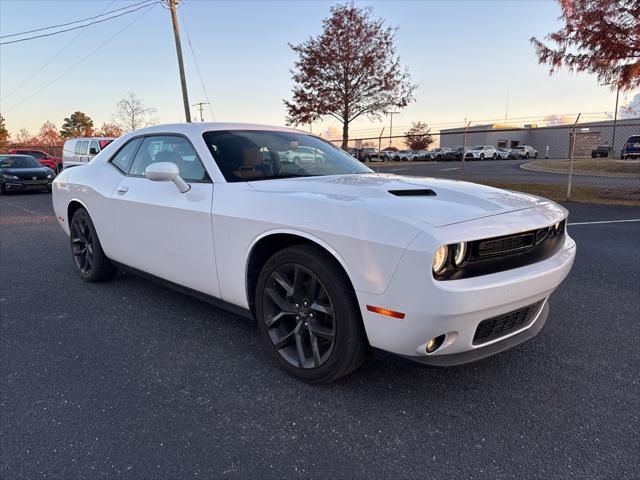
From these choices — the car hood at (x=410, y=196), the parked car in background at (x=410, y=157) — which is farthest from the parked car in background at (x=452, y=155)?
the car hood at (x=410, y=196)

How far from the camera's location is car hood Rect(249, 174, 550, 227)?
2145mm

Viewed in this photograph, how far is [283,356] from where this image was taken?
265cm

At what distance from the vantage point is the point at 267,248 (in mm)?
2701

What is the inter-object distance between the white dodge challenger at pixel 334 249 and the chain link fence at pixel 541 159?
934 centimetres

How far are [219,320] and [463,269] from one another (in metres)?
2.11

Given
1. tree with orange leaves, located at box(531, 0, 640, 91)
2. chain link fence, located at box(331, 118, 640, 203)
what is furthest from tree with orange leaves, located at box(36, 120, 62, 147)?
tree with orange leaves, located at box(531, 0, 640, 91)

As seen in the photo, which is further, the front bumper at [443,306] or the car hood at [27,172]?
the car hood at [27,172]

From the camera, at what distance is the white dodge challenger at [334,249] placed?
2.04 m

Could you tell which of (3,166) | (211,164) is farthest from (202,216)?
(3,166)

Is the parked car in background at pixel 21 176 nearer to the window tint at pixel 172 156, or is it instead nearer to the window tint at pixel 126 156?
the window tint at pixel 126 156

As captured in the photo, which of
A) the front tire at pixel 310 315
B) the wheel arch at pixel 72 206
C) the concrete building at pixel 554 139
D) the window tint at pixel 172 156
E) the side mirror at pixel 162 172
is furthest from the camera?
the concrete building at pixel 554 139

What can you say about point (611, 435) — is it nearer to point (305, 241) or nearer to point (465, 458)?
point (465, 458)

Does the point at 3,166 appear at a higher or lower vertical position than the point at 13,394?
higher

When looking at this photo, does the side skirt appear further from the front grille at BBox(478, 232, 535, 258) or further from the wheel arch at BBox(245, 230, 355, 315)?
the front grille at BBox(478, 232, 535, 258)
